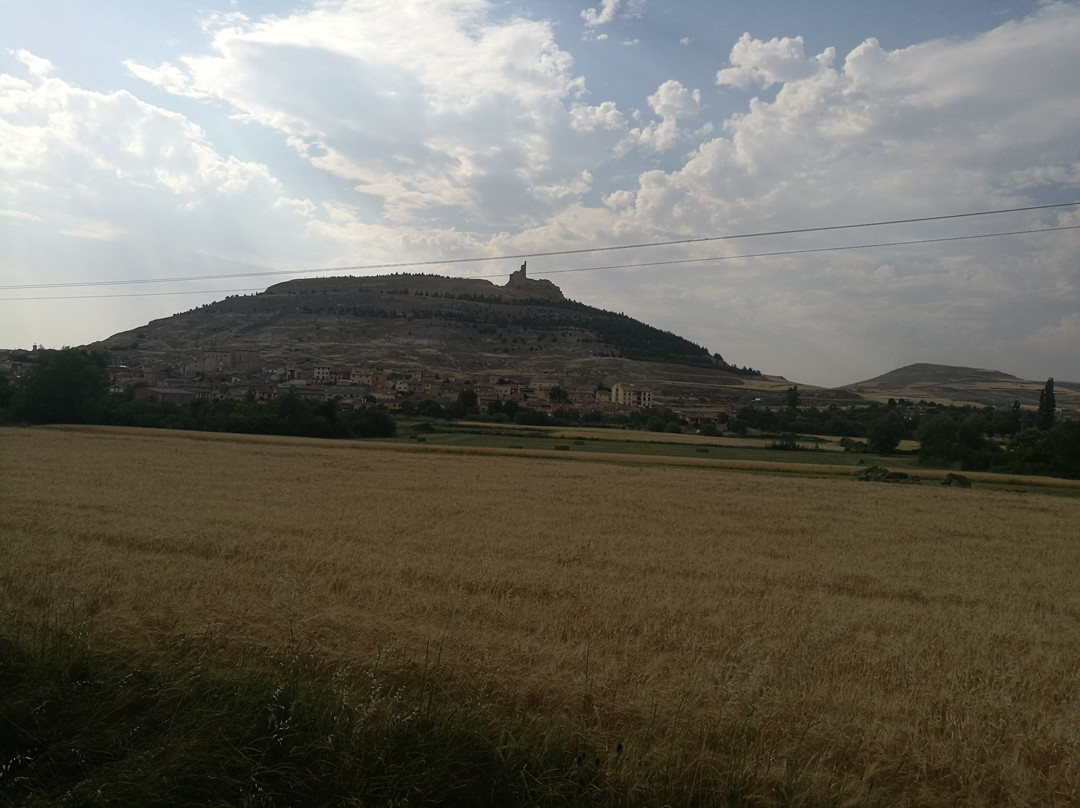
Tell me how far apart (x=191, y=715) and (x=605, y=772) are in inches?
118

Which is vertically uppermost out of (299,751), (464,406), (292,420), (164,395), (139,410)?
(164,395)

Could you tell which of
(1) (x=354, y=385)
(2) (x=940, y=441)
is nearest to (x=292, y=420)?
(1) (x=354, y=385)

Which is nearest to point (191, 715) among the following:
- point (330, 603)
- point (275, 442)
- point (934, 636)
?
point (330, 603)

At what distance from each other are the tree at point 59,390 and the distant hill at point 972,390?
135m

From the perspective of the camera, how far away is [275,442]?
47.4m

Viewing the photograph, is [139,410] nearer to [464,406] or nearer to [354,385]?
[464,406]

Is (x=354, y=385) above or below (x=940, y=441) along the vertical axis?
above

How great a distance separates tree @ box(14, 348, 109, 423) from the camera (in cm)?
5559

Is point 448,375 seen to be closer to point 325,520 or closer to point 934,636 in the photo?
point 325,520

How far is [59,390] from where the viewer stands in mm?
56188

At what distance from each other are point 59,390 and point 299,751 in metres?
63.7

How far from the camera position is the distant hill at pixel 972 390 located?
5645 inches

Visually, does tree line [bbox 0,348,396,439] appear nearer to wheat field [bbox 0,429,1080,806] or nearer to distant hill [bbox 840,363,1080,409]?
wheat field [bbox 0,429,1080,806]

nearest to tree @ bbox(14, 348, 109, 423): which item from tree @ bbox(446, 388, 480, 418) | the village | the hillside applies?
the village
